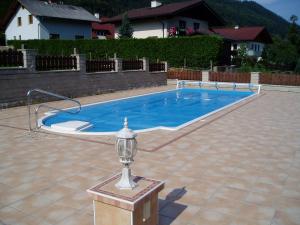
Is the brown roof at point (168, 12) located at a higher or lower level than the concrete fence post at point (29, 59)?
higher

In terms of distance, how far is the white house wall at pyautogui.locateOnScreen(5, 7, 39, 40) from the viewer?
134ft

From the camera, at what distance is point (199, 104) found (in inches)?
710

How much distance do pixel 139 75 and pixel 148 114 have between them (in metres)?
7.23

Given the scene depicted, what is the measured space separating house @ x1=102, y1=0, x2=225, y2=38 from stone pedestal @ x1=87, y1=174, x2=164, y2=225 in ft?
108

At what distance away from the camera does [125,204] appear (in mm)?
3471

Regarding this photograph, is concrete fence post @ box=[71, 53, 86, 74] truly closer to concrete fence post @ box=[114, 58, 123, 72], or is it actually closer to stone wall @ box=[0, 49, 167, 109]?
stone wall @ box=[0, 49, 167, 109]

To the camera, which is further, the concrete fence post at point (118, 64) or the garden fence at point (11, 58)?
the concrete fence post at point (118, 64)

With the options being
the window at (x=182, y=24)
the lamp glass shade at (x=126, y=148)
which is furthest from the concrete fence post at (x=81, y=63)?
the window at (x=182, y=24)

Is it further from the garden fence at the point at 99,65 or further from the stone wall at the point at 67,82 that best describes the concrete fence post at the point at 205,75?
the garden fence at the point at 99,65

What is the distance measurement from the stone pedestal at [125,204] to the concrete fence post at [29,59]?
477 inches

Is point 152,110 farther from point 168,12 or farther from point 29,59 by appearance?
point 168,12

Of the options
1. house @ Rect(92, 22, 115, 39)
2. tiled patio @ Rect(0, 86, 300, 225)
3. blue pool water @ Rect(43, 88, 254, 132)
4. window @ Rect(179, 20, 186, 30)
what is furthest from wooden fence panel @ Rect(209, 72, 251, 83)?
house @ Rect(92, 22, 115, 39)

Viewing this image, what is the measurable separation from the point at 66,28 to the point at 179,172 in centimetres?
4056

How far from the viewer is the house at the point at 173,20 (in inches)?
1422
